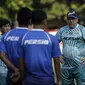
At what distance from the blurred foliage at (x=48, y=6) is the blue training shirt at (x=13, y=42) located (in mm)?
18865

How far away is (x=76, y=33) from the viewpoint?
315 inches

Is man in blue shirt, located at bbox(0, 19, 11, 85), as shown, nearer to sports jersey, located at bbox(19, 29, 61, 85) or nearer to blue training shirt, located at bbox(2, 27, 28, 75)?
blue training shirt, located at bbox(2, 27, 28, 75)

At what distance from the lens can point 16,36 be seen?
6480 millimetres

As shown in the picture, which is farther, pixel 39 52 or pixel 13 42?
pixel 13 42

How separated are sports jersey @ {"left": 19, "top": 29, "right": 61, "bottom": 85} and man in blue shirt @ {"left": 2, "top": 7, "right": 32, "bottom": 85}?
355mm

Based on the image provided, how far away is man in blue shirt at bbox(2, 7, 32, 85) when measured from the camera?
6.36 metres

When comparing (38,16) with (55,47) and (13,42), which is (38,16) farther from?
(13,42)

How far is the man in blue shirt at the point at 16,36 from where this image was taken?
6359 mm

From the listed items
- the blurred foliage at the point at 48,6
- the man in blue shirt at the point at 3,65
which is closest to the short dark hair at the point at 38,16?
the man in blue shirt at the point at 3,65

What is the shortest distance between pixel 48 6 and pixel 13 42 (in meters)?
22.5

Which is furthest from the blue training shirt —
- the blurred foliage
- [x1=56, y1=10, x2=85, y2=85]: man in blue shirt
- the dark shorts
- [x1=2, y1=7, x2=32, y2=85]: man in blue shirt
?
the blurred foliage

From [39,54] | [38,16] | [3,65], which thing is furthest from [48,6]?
[39,54]

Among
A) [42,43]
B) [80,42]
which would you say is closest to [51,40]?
[42,43]

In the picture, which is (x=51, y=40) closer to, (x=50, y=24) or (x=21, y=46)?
(x=21, y=46)
